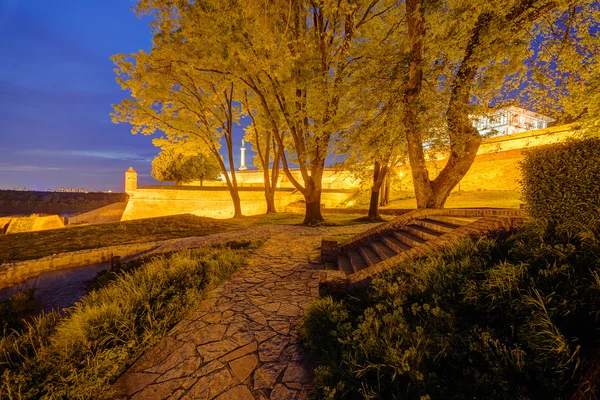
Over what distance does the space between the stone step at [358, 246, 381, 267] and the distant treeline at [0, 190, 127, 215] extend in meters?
49.1

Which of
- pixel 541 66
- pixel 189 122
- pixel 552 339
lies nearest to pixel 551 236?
pixel 552 339

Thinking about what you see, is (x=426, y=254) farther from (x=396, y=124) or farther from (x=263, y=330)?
(x=396, y=124)

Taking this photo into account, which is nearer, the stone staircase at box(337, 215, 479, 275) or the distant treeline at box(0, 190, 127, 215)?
the stone staircase at box(337, 215, 479, 275)

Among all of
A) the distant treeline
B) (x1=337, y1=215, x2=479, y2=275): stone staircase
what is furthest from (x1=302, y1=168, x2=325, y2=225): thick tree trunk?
the distant treeline

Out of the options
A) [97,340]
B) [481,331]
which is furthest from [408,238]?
[97,340]

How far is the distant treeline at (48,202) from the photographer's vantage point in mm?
45031

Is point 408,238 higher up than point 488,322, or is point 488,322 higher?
point 408,238

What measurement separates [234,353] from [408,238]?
4.79 meters

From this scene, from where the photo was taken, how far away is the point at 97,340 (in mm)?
3289

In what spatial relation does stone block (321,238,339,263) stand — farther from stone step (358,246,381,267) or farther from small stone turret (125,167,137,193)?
small stone turret (125,167,137,193)

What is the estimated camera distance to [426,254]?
4.64 m

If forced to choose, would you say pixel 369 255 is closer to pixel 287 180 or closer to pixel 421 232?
pixel 421 232

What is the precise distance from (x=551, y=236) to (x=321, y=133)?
8201 millimetres

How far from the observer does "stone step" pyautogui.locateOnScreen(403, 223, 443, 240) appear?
19.3 feet
